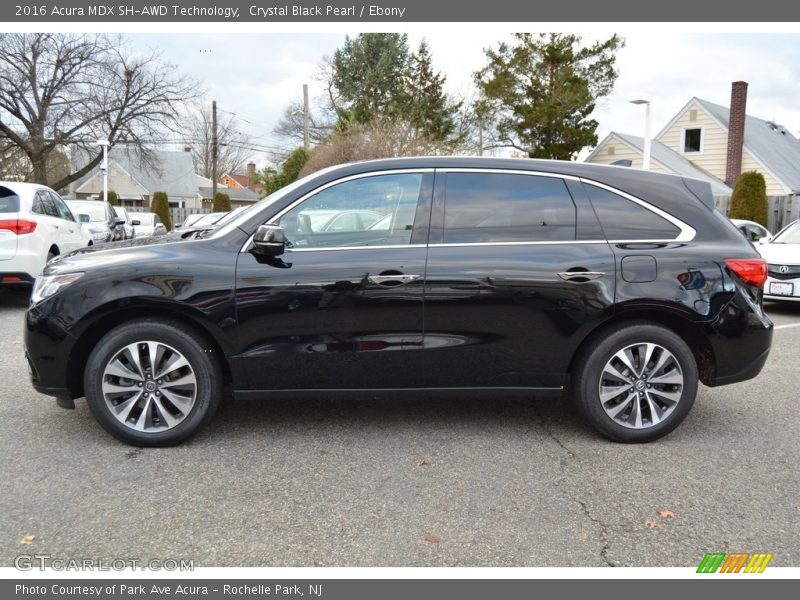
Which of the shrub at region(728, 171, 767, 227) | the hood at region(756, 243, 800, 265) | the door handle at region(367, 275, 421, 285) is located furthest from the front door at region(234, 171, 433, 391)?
the shrub at region(728, 171, 767, 227)

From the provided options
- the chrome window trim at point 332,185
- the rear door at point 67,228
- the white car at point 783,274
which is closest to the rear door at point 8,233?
the rear door at point 67,228

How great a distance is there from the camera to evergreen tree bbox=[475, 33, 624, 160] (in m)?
27.0

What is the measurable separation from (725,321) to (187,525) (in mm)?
3344

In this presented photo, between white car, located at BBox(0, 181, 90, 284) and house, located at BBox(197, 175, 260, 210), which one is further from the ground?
house, located at BBox(197, 175, 260, 210)

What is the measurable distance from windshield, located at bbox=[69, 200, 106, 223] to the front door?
47.9 feet

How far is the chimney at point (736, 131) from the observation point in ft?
92.2

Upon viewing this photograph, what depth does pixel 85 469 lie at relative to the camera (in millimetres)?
3727

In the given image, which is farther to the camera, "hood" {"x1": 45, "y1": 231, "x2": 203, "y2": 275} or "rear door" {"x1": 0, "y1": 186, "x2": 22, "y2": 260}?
"rear door" {"x1": 0, "y1": 186, "x2": 22, "y2": 260}

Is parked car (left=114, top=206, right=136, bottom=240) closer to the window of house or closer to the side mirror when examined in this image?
the side mirror

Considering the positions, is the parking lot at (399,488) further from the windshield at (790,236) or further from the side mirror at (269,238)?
the windshield at (790,236)

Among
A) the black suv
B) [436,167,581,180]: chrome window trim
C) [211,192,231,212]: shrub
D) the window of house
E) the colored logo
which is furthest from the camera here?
[211,192,231,212]: shrub

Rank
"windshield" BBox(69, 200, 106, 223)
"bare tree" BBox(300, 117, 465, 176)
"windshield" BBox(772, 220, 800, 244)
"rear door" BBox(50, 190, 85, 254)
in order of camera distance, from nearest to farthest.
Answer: "rear door" BBox(50, 190, 85, 254), "windshield" BBox(772, 220, 800, 244), "windshield" BBox(69, 200, 106, 223), "bare tree" BBox(300, 117, 465, 176)

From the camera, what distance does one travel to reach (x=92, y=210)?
17.4 m

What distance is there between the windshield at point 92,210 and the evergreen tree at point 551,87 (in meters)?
17.0
